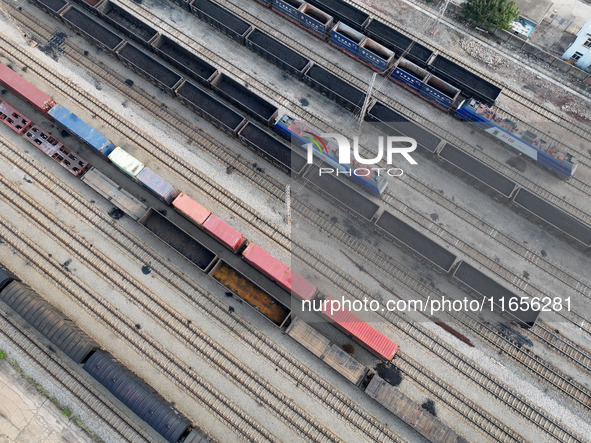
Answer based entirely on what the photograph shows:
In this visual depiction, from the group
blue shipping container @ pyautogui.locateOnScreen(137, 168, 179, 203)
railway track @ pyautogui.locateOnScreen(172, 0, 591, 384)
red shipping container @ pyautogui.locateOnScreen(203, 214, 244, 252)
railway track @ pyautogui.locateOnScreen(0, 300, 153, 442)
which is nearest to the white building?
railway track @ pyautogui.locateOnScreen(172, 0, 591, 384)

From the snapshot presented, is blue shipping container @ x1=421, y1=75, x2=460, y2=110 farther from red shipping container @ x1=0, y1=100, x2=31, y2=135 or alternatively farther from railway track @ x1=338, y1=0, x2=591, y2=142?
red shipping container @ x1=0, y1=100, x2=31, y2=135

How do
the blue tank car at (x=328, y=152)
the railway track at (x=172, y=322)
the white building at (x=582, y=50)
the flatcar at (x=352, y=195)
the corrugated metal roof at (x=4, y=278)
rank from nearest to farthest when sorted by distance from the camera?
the railway track at (x=172, y=322), the corrugated metal roof at (x=4, y=278), the flatcar at (x=352, y=195), the blue tank car at (x=328, y=152), the white building at (x=582, y=50)

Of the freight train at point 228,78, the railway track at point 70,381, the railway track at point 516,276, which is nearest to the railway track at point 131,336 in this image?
the railway track at point 70,381

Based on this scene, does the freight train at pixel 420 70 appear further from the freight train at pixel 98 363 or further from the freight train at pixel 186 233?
the freight train at pixel 98 363

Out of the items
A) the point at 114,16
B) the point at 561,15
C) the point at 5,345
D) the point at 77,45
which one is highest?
the point at 561,15

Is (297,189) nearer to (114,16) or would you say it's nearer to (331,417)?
(331,417)

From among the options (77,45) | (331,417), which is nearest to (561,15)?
(331,417)
